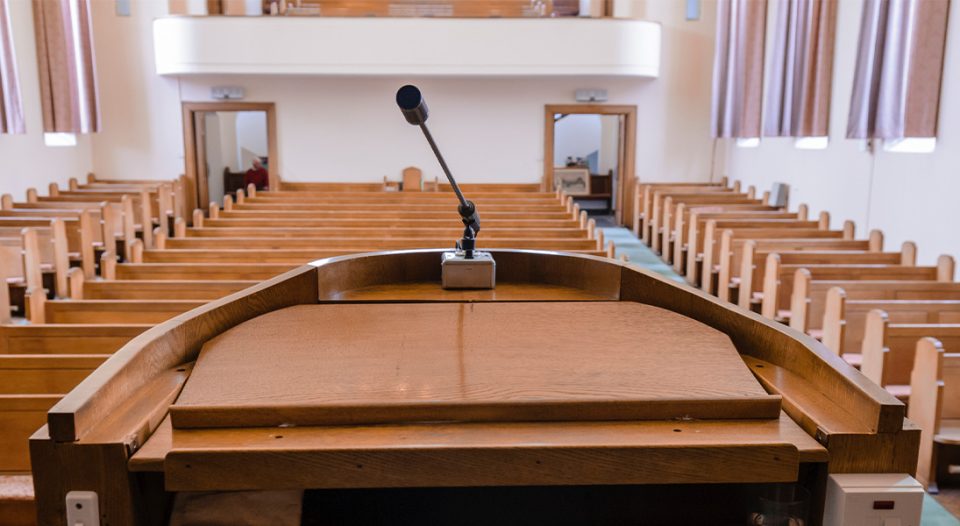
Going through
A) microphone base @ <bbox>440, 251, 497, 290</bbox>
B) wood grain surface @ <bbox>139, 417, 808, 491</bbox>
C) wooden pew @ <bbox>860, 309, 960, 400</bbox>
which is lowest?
wooden pew @ <bbox>860, 309, 960, 400</bbox>

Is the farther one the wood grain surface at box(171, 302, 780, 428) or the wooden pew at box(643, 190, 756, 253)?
the wooden pew at box(643, 190, 756, 253)

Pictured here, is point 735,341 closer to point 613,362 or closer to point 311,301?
point 613,362

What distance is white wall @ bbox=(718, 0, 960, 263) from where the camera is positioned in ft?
17.1

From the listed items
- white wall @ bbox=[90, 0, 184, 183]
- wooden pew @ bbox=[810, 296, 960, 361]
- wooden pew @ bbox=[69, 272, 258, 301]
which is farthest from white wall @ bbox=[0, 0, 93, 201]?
wooden pew @ bbox=[810, 296, 960, 361]

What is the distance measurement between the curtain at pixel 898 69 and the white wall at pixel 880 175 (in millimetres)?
87

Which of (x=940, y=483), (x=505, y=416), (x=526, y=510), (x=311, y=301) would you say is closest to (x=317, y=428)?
(x=505, y=416)

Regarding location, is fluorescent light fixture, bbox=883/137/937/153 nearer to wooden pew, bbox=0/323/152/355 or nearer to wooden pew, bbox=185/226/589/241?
wooden pew, bbox=185/226/589/241

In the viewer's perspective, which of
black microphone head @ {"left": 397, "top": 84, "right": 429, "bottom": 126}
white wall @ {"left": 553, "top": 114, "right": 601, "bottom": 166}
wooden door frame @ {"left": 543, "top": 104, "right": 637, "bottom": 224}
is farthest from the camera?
white wall @ {"left": 553, "top": 114, "right": 601, "bottom": 166}

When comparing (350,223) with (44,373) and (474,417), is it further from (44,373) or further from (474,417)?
(474,417)

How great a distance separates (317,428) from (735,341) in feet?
2.91

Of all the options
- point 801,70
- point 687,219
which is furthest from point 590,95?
point 687,219

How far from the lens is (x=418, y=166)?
33.0ft

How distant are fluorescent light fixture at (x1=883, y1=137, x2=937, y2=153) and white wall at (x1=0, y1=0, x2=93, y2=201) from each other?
8847 mm

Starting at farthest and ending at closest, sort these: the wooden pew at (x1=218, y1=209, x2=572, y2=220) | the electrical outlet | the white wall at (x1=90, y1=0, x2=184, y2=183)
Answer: the white wall at (x1=90, y1=0, x2=184, y2=183) → the wooden pew at (x1=218, y1=209, x2=572, y2=220) → the electrical outlet
